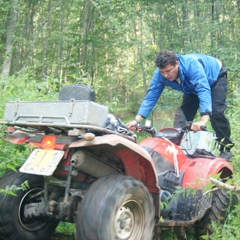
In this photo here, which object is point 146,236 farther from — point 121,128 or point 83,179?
point 121,128

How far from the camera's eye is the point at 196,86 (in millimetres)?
4812

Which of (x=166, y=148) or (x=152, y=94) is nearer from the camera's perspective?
(x=166, y=148)

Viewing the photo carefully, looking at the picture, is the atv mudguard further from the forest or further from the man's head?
the man's head

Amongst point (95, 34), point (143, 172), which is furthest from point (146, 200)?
point (95, 34)

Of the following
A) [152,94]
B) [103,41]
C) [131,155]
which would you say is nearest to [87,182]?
[131,155]

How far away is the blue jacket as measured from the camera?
476 centimetres

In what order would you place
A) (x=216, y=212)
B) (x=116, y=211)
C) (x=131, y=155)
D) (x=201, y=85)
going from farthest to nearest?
Result: 1. (x=201, y=85)
2. (x=216, y=212)
3. (x=131, y=155)
4. (x=116, y=211)

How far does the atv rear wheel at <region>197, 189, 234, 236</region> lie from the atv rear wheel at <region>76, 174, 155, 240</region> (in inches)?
38.7

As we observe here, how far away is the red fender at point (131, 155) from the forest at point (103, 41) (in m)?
0.82

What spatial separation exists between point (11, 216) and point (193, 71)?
8.93 ft

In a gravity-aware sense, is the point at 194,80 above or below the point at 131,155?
above

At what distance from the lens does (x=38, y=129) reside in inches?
144

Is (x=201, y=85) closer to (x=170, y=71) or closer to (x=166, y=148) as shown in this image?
(x=170, y=71)

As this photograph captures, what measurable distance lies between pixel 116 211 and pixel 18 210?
3.78 feet
